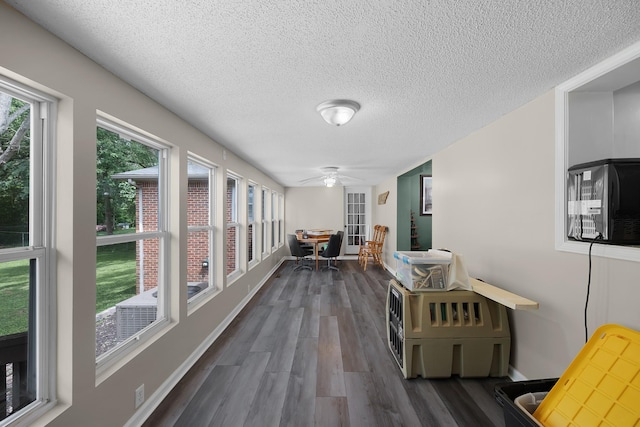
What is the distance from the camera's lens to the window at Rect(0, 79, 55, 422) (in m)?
1.14

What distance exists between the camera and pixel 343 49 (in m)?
1.34

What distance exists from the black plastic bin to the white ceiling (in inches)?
67.7

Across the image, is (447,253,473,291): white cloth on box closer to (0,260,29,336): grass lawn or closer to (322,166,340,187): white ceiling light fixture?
(0,260,29,336): grass lawn

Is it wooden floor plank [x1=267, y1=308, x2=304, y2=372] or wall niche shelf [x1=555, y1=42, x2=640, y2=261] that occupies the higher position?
wall niche shelf [x1=555, y1=42, x2=640, y2=261]

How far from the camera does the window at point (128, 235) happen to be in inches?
63.8

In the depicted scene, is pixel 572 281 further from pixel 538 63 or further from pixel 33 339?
pixel 33 339

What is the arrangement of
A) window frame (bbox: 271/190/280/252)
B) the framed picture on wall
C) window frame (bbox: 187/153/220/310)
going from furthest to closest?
window frame (bbox: 271/190/280/252) → the framed picture on wall → window frame (bbox: 187/153/220/310)

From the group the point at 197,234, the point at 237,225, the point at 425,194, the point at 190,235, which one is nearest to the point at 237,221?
the point at 237,225

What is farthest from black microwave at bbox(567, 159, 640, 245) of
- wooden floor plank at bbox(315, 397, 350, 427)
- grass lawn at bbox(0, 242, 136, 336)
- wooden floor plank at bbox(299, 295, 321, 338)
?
grass lawn at bbox(0, 242, 136, 336)

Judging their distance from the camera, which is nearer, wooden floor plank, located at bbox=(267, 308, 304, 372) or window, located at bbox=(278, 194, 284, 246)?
wooden floor plank, located at bbox=(267, 308, 304, 372)

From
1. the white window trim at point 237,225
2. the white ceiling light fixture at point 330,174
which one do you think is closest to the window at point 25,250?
the white window trim at point 237,225

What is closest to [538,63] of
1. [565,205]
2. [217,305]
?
[565,205]

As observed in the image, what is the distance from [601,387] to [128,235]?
2.74 metres

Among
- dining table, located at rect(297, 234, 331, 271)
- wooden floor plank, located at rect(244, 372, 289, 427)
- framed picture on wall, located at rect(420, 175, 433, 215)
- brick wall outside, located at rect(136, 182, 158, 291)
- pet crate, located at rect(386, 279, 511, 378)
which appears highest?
framed picture on wall, located at rect(420, 175, 433, 215)
